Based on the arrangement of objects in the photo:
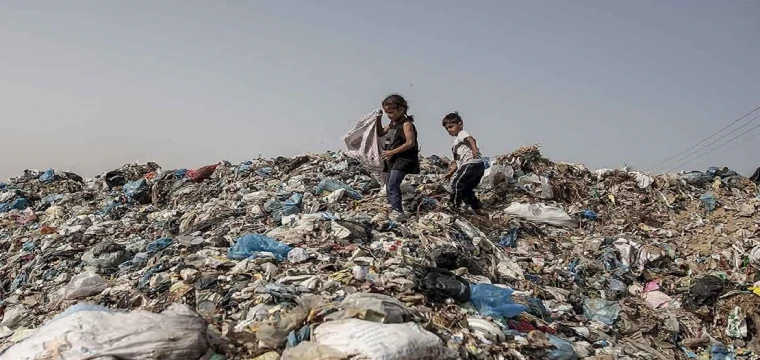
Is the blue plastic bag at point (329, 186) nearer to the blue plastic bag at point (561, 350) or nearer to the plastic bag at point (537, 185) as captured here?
the plastic bag at point (537, 185)

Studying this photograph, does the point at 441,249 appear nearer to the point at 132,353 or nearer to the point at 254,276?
the point at 254,276

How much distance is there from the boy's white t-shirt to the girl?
63 centimetres

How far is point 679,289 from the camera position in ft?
16.7

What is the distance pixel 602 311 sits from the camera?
4191 mm

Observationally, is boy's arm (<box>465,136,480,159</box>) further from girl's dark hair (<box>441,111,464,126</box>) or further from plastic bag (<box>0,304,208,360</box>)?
plastic bag (<box>0,304,208,360</box>)

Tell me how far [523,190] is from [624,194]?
1.63 m

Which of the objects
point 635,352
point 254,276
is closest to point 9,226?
point 254,276

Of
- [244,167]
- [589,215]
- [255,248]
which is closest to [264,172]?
[244,167]

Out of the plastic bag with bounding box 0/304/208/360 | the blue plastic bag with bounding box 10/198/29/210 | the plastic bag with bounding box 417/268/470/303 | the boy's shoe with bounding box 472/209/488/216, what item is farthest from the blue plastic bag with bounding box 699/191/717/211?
the blue plastic bag with bounding box 10/198/29/210

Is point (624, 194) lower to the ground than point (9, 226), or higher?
higher

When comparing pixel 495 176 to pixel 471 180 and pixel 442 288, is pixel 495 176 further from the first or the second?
pixel 442 288

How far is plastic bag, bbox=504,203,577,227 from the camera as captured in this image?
20.7ft

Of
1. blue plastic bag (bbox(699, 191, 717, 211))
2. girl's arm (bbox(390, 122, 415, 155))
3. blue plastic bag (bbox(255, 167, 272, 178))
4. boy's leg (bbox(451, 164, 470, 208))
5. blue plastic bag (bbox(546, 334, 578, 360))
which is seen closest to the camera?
blue plastic bag (bbox(546, 334, 578, 360))

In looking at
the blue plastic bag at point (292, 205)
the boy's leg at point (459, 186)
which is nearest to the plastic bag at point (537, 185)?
the boy's leg at point (459, 186)
